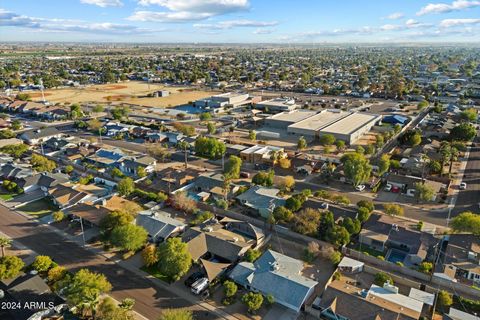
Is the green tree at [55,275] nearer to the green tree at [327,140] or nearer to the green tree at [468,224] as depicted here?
the green tree at [468,224]

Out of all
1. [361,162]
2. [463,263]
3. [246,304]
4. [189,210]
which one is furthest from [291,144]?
[246,304]

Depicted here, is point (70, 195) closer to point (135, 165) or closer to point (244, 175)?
point (135, 165)

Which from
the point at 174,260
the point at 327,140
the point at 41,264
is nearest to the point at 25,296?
the point at 41,264

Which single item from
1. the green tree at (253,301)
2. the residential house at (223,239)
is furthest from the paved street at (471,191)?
the green tree at (253,301)

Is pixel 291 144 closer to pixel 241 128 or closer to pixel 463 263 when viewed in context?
pixel 241 128

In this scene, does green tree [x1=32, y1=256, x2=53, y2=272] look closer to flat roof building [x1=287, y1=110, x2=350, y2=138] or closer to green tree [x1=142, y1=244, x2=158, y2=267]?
green tree [x1=142, y1=244, x2=158, y2=267]
